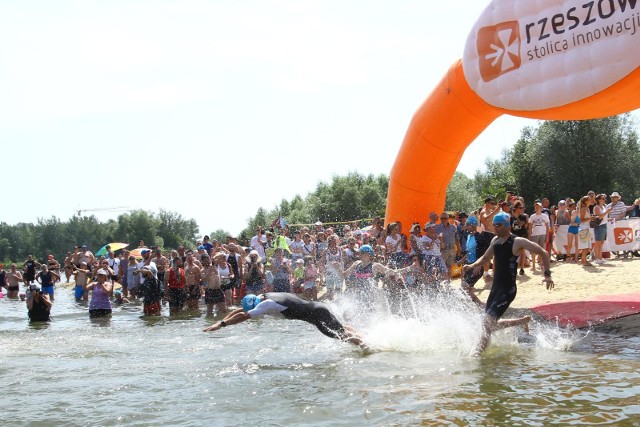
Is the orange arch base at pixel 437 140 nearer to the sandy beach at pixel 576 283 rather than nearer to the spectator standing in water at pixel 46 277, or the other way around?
the sandy beach at pixel 576 283

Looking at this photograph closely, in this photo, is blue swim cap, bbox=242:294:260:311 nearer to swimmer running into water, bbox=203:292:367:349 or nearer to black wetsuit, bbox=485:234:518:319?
swimmer running into water, bbox=203:292:367:349

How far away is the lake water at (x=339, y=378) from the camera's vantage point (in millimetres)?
5820

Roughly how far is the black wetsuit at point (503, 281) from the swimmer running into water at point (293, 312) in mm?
1906

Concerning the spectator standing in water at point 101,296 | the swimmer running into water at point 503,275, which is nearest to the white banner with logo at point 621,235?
the swimmer running into water at point 503,275

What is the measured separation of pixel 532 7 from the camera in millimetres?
10445

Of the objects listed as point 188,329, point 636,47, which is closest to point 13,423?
point 188,329

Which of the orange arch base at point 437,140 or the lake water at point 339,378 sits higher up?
the orange arch base at point 437,140

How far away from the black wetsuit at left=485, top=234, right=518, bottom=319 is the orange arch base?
3.49m

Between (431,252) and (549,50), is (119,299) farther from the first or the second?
(549,50)

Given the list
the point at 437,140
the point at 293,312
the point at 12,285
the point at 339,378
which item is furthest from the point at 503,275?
the point at 12,285

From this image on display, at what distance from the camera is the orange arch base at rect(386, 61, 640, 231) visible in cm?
1203

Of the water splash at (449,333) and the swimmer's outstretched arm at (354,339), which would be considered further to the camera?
the swimmer's outstretched arm at (354,339)

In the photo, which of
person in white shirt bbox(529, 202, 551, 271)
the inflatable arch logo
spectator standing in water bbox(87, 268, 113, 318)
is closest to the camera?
the inflatable arch logo

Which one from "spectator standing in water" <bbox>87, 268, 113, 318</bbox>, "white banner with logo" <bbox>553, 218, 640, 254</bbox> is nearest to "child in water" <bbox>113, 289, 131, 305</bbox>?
"spectator standing in water" <bbox>87, 268, 113, 318</bbox>
